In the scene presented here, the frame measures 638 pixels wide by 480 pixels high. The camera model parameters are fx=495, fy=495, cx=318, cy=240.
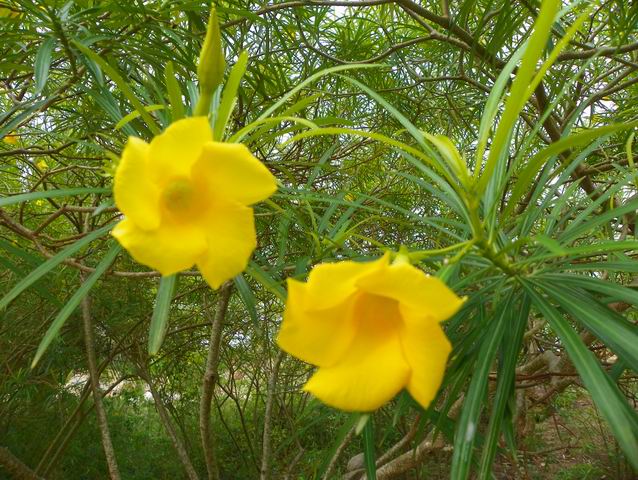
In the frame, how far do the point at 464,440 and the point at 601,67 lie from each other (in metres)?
1.85

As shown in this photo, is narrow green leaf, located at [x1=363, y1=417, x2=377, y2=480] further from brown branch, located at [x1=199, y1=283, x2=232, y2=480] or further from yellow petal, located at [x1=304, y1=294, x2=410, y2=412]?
brown branch, located at [x1=199, y1=283, x2=232, y2=480]

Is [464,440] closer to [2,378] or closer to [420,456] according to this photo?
[420,456]

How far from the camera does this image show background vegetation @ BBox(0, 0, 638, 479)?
0.49m

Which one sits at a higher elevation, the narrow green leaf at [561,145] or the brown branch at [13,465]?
the narrow green leaf at [561,145]

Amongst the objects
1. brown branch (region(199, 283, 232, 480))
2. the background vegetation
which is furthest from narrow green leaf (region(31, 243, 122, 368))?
brown branch (region(199, 283, 232, 480))

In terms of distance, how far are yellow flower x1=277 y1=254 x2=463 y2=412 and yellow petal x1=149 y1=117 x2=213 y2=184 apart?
125 mm

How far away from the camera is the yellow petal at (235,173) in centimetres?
38

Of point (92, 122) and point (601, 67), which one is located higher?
point (601, 67)

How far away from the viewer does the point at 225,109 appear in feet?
1.61

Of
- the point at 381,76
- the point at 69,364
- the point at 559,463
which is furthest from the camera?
the point at 559,463

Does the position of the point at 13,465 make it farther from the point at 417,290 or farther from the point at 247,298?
the point at 417,290

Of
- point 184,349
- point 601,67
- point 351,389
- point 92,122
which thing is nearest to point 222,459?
point 184,349

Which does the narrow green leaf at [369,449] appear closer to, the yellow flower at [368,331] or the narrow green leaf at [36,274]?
the yellow flower at [368,331]

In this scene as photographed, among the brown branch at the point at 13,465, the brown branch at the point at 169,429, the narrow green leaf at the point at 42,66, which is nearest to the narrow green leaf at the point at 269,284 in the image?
the narrow green leaf at the point at 42,66
